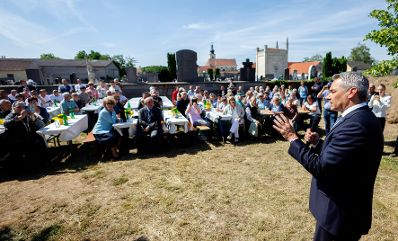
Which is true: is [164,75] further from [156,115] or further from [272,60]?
[272,60]

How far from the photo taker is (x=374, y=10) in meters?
5.47

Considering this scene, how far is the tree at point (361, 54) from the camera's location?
230ft

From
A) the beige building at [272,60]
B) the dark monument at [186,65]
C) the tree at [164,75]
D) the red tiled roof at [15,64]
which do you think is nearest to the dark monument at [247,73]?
the dark monument at [186,65]

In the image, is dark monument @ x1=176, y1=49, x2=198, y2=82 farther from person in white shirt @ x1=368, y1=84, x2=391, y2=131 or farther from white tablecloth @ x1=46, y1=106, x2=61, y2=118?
person in white shirt @ x1=368, y1=84, x2=391, y2=131

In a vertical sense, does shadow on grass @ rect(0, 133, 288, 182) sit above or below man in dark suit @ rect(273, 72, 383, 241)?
below

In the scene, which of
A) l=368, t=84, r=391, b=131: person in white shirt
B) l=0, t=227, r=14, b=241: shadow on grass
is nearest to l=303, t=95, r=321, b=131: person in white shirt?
l=368, t=84, r=391, b=131: person in white shirt

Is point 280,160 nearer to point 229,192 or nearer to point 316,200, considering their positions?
point 229,192

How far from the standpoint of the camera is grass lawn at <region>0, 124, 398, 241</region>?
128 inches

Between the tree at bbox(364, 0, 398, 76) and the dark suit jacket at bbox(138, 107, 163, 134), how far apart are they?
18.7ft

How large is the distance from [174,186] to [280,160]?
298 cm

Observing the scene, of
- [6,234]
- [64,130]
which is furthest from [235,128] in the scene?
[6,234]

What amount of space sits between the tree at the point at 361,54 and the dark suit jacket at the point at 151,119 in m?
85.5

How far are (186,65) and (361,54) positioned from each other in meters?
77.9

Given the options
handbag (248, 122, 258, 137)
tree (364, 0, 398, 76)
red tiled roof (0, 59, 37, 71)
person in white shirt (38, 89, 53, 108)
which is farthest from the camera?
red tiled roof (0, 59, 37, 71)
